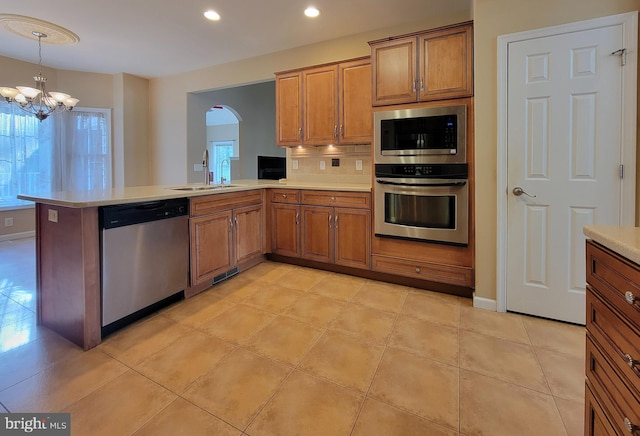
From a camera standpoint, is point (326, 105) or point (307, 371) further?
point (326, 105)

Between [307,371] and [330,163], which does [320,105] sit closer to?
[330,163]

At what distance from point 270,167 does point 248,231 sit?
3219 millimetres

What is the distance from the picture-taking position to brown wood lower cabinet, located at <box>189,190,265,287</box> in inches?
108

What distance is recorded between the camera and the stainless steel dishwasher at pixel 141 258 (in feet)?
6.74

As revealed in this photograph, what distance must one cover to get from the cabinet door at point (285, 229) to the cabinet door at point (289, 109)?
861mm

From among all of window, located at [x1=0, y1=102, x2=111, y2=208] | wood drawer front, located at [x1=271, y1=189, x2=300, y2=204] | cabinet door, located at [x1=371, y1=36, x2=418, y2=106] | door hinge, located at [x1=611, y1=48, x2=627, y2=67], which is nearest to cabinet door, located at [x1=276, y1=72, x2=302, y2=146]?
wood drawer front, located at [x1=271, y1=189, x2=300, y2=204]

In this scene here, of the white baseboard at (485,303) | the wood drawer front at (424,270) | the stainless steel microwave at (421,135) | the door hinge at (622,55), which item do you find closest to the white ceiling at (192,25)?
the stainless steel microwave at (421,135)

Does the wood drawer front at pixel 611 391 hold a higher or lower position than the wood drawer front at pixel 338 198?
lower

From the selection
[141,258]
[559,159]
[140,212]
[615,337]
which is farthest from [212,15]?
[615,337]

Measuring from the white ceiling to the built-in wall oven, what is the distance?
4.23 feet

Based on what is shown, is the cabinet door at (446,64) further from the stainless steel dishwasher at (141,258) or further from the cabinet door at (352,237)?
the stainless steel dishwasher at (141,258)

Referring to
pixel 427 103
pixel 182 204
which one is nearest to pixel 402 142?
pixel 427 103

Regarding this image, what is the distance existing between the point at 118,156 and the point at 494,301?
5994 mm

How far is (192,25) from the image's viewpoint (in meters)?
3.64
